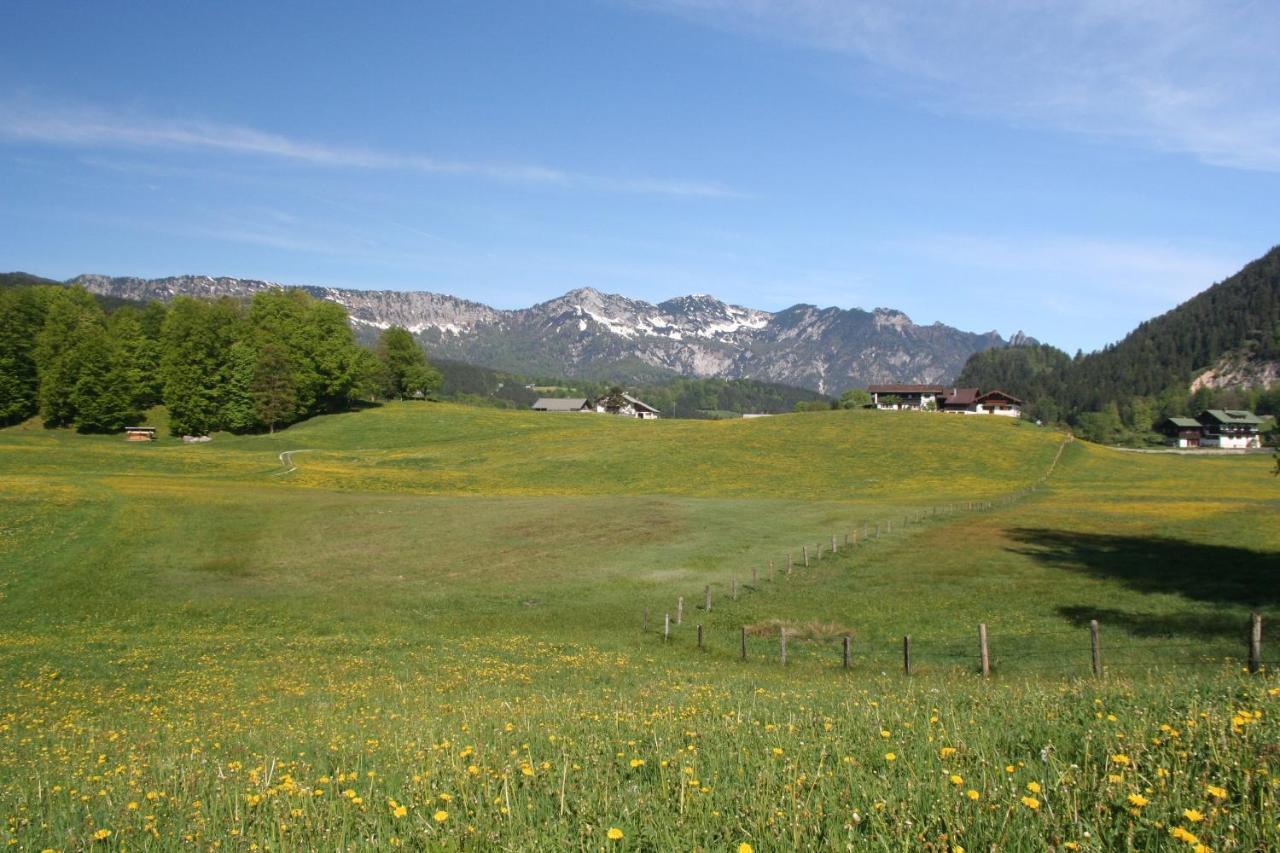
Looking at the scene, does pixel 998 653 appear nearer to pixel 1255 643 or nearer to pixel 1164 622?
pixel 1164 622

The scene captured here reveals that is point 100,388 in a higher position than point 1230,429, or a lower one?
higher

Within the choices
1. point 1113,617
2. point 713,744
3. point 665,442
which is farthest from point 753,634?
point 665,442

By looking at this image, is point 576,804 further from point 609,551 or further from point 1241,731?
point 609,551

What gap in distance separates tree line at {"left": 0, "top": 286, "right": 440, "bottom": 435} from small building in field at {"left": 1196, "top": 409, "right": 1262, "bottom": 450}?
18840 centimetres

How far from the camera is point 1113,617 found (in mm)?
31031

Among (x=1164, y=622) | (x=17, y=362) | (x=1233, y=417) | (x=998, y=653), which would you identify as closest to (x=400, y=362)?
(x=17, y=362)

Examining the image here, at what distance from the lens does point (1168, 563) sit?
41.7 m

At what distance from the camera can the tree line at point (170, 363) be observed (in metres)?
107

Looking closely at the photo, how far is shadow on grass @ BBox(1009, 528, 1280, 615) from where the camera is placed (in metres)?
34.7

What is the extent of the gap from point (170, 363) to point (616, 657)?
355 feet

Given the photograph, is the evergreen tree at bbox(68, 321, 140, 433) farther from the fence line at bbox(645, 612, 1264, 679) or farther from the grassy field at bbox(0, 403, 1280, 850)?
the fence line at bbox(645, 612, 1264, 679)

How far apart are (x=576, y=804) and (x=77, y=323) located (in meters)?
138

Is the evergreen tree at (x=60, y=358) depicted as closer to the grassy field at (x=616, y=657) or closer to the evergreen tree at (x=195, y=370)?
the evergreen tree at (x=195, y=370)

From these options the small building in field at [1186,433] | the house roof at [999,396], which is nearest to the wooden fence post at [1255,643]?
the house roof at [999,396]
